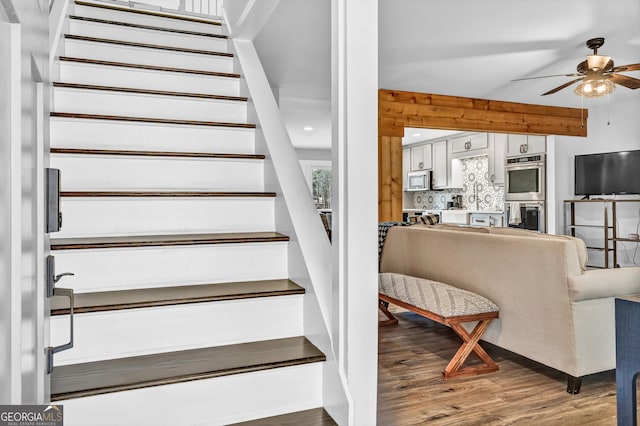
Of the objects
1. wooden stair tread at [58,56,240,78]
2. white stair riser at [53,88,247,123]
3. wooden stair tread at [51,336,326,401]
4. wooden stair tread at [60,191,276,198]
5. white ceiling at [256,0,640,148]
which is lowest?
wooden stair tread at [51,336,326,401]

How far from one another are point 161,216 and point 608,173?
628 cm

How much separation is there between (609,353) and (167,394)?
7.69 feet

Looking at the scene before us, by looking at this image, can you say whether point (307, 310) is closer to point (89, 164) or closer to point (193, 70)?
point (89, 164)

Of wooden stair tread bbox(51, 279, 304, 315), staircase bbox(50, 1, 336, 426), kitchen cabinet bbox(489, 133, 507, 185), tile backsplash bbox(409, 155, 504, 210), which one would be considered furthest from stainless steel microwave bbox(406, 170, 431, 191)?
wooden stair tread bbox(51, 279, 304, 315)

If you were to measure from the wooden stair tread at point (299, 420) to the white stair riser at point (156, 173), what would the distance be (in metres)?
1.25

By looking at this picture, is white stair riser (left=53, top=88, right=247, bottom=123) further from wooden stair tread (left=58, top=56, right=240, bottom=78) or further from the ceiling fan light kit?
the ceiling fan light kit

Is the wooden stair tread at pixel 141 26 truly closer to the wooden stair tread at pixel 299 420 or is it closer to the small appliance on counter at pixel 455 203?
the wooden stair tread at pixel 299 420

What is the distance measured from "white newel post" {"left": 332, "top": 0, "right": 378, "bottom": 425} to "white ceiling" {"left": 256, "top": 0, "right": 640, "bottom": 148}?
70.0 inches

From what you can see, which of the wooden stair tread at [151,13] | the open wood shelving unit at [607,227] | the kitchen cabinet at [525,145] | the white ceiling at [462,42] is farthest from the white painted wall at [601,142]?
the wooden stair tread at [151,13]

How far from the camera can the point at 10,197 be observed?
618mm

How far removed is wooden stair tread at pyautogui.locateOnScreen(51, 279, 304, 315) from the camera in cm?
165

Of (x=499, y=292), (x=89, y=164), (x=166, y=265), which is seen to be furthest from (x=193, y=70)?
(x=499, y=292)

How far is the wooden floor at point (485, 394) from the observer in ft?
7.06

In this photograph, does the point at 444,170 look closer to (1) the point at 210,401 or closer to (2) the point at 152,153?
(2) the point at 152,153
